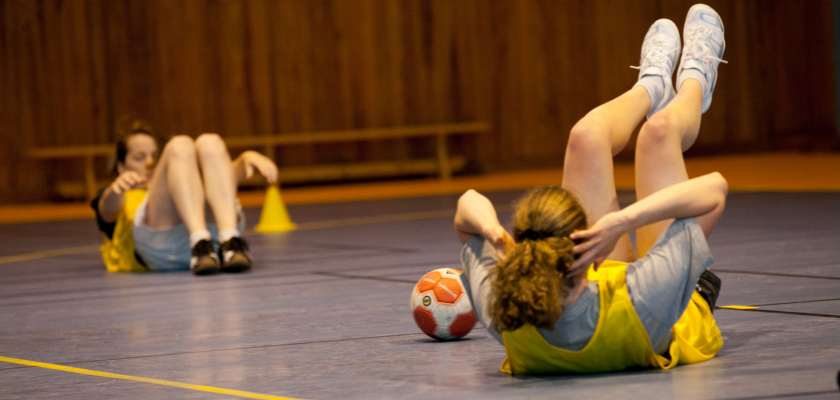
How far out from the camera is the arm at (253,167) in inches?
165

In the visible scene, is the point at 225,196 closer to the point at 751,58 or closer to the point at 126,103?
the point at 126,103

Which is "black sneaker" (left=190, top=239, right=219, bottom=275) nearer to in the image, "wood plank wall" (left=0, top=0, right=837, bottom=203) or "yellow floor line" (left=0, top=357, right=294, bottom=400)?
"yellow floor line" (left=0, top=357, right=294, bottom=400)

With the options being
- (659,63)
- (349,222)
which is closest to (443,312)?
(659,63)

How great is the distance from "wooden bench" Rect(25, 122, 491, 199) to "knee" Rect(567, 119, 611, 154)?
23.6ft

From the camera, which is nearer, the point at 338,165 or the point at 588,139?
the point at 588,139

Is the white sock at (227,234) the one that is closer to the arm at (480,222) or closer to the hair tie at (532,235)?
the arm at (480,222)

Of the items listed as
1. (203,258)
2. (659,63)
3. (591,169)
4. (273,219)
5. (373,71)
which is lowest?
(273,219)

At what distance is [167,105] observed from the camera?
375 inches

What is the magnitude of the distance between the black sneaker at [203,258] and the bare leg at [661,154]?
215 cm

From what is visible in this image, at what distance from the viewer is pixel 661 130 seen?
7.66 ft

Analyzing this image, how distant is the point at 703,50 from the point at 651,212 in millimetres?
1074

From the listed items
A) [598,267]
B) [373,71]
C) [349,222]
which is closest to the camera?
[598,267]

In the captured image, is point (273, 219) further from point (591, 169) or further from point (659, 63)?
point (591, 169)

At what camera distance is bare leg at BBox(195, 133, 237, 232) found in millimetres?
4254
